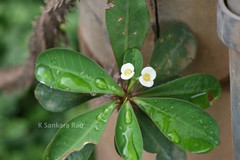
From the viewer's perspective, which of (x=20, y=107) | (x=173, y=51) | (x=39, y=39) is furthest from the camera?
(x=20, y=107)

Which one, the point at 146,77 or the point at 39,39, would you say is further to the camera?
the point at 39,39

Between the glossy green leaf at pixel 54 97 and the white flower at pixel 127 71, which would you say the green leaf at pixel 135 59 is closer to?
the white flower at pixel 127 71

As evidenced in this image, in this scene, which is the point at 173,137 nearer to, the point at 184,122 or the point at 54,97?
the point at 184,122

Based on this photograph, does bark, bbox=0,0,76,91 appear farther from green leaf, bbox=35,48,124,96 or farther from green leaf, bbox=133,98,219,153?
green leaf, bbox=133,98,219,153

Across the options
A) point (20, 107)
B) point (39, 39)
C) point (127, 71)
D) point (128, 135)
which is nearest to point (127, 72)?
point (127, 71)

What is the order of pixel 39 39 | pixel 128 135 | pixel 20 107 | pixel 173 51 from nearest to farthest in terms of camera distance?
1. pixel 128 135
2. pixel 173 51
3. pixel 39 39
4. pixel 20 107

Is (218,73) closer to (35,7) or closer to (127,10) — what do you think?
(127,10)

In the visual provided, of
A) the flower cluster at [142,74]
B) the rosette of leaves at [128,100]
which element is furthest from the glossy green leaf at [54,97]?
the flower cluster at [142,74]

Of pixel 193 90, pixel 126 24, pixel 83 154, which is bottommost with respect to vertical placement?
pixel 83 154
